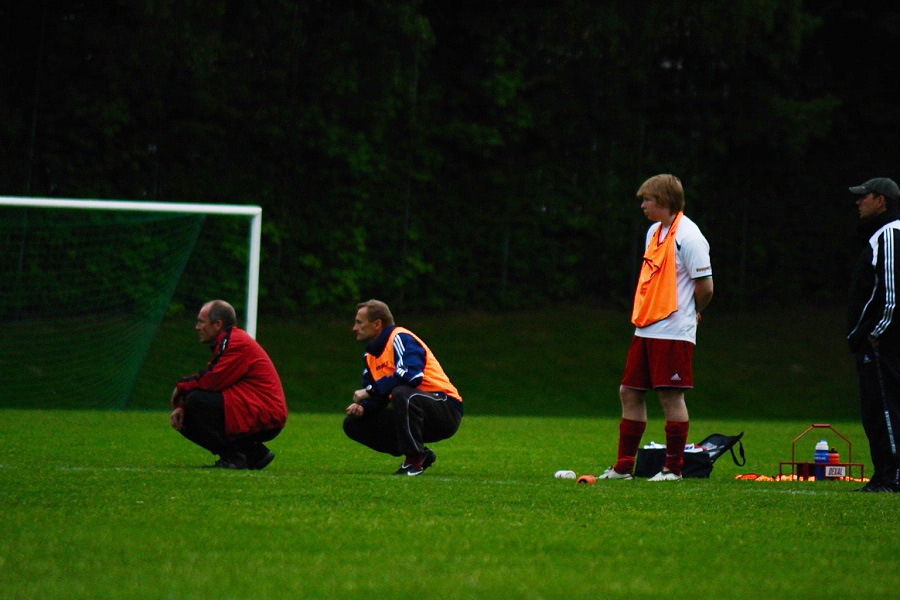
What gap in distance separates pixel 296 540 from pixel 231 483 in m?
1.91

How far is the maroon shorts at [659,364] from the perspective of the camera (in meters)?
7.04

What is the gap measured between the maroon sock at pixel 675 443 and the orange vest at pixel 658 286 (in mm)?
637

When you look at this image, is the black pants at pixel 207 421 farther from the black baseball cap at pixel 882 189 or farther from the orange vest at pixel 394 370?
the black baseball cap at pixel 882 189

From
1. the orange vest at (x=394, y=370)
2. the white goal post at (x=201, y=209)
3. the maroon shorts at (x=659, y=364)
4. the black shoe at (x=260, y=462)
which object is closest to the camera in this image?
the maroon shorts at (x=659, y=364)

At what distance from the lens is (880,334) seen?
22.8ft

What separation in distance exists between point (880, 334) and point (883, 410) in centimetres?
44

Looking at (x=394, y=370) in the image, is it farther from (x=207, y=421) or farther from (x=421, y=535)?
(x=421, y=535)

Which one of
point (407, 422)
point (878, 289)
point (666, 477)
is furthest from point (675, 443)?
point (407, 422)

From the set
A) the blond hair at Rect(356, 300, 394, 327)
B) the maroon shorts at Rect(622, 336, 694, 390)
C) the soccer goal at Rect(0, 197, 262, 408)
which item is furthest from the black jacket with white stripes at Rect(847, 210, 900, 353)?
the soccer goal at Rect(0, 197, 262, 408)

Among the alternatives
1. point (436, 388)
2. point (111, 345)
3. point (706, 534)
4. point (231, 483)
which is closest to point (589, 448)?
point (436, 388)

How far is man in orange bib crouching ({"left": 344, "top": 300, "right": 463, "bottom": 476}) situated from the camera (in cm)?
741

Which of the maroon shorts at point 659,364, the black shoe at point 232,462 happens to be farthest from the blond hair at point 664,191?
the black shoe at point 232,462

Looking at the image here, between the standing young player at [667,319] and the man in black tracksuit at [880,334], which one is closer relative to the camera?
the man in black tracksuit at [880,334]

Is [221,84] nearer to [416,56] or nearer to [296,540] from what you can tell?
[416,56]
